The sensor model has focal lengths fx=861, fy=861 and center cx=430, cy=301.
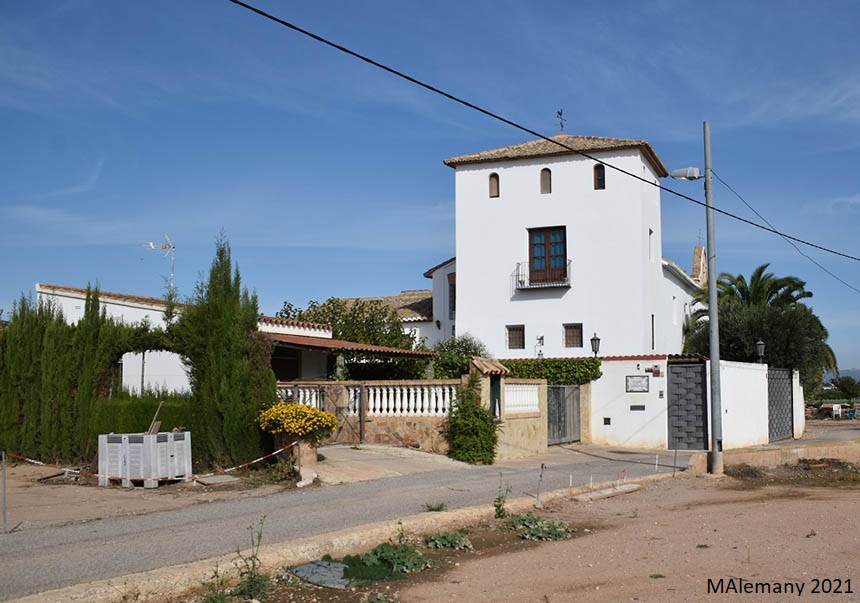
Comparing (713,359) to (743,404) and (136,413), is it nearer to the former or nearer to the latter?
(743,404)

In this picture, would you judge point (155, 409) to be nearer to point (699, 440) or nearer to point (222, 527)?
point (222, 527)

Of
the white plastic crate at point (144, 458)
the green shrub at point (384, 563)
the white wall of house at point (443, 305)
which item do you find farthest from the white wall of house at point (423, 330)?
the green shrub at point (384, 563)

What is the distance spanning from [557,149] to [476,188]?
3.77 meters

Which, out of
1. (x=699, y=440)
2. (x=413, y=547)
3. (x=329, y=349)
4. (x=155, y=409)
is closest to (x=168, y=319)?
(x=155, y=409)

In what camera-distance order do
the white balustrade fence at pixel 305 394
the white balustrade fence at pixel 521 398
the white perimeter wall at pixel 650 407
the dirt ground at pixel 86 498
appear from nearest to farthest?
1. the dirt ground at pixel 86 498
2. the white balustrade fence at pixel 521 398
3. the white balustrade fence at pixel 305 394
4. the white perimeter wall at pixel 650 407

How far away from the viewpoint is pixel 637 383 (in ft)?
87.2

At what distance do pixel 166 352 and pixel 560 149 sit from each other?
17.5 metres

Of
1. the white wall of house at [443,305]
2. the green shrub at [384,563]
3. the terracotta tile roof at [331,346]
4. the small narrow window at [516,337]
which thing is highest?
the white wall of house at [443,305]

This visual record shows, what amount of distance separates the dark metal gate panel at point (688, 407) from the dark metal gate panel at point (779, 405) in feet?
16.7

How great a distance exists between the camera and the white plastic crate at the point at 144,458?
49.9 feet

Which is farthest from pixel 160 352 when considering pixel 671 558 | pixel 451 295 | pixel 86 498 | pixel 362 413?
pixel 671 558

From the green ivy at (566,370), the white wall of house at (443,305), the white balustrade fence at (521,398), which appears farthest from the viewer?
the white wall of house at (443,305)

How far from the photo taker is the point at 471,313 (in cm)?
3625

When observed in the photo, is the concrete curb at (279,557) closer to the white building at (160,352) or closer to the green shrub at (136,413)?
the green shrub at (136,413)
